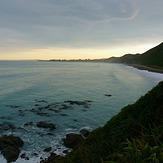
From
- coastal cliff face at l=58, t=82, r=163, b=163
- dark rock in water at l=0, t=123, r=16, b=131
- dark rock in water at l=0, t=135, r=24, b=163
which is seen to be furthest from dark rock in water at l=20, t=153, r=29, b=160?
coastal cliff face at l=58, t=82, r=163, b=163

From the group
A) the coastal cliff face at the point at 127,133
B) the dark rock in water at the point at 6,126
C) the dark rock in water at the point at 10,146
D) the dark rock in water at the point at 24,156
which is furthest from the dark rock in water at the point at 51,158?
the dark rock in water at the point at 6,126

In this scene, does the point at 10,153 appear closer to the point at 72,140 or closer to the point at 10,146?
the point at 10,146

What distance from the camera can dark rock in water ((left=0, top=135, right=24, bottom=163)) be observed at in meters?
18.8

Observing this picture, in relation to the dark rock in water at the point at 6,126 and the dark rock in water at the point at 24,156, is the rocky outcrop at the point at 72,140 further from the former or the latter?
the dark rock in water at the point at 6,126

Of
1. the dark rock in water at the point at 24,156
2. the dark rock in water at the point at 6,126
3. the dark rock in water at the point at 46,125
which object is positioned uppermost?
the dark rock in water at the point at 24,156

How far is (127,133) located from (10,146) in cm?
1238

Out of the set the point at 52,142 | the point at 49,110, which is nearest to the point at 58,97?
the point at 49,110

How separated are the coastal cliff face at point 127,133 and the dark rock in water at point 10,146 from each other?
752cm

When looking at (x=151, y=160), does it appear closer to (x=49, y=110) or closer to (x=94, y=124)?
(x=94, y=124)

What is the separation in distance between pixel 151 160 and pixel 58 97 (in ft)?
137

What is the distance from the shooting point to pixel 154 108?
14.3 m

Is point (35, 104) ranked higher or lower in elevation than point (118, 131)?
lower

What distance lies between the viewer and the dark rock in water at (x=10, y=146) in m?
18.8

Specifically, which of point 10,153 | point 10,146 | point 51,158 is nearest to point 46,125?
point 10,146
